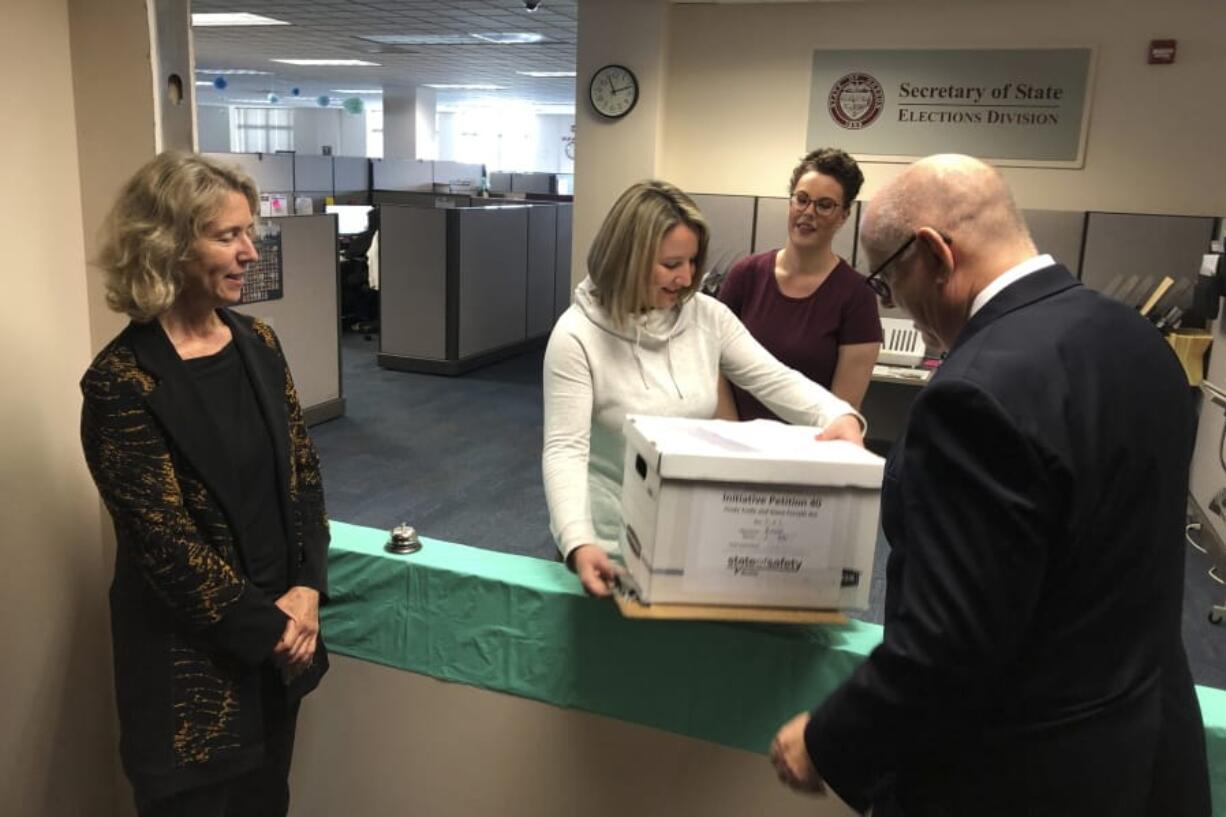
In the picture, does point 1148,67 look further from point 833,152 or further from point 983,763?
point 983,763

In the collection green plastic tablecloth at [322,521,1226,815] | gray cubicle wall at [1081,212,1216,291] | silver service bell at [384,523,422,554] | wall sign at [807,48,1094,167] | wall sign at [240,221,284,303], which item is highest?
wall sign at [807,48,1094,167]

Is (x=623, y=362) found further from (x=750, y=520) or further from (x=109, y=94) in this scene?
(x=109, y=94)

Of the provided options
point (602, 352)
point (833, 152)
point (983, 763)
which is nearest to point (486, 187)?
point (833, 152)

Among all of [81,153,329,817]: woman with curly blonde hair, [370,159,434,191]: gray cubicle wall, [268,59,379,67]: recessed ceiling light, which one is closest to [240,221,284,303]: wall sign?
[81,153,329,817]: woman with curly blonde hair

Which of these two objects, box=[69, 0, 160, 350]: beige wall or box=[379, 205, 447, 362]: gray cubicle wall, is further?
box=[379, 205, 447, 362]: gray cubicle wall

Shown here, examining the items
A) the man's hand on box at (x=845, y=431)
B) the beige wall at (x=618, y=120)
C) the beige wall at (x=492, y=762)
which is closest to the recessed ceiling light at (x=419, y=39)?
the beige wall at (x=618, y=120)

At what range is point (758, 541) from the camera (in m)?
1.10

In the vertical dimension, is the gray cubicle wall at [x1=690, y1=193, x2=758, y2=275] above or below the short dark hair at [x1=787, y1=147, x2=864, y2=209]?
below

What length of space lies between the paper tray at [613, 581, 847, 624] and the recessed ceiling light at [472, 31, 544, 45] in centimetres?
725

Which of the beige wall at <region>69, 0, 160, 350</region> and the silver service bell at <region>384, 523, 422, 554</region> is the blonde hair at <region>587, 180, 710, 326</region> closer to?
the silver service bell at <region>384, 523, 422, 554</region>

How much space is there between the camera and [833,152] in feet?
6.79

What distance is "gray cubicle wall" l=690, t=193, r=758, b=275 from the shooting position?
500 cm

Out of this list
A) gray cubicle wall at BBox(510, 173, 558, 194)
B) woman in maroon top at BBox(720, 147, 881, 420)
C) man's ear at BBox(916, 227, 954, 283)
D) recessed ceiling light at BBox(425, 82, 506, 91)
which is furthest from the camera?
recessed ceiling light at BBox(425, 82, 506, 91)

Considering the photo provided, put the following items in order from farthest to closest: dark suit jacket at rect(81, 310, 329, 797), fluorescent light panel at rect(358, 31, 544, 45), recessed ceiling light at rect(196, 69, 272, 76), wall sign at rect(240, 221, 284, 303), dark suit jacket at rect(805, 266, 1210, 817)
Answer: recessed ceiling light at rect(196, 69, 272, 76)
fluorescent light panel at rect(358, 31, 544, 45)
wall sign at rect(240, 221, 284, 303)
dark suit jacket at rect(81, 310, 329, 797)
dark suit jacket at rect(805, 266, 1210, 817)
